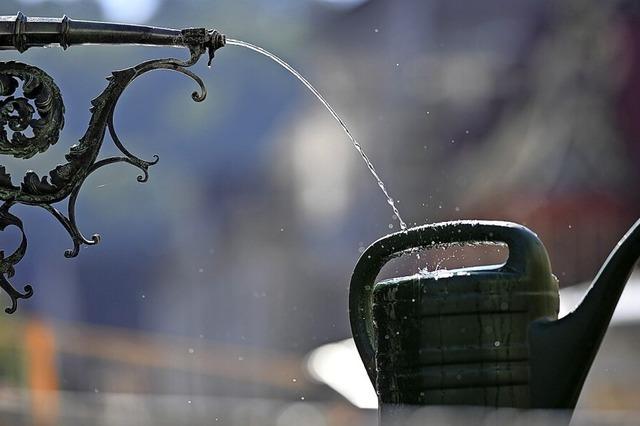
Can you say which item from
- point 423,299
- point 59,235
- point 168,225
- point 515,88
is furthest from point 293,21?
point 423,299

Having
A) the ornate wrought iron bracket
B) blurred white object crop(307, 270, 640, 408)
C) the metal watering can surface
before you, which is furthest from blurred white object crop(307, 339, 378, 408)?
the metal watering can surface

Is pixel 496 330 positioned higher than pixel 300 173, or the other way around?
pixel 300 173

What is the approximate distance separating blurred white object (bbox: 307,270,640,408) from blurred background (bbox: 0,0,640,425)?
1.48 feet

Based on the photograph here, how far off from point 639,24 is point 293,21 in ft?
30.7

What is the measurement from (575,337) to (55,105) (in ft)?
2.94

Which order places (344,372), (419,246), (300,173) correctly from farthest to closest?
1. (300,173)
2. (344,372)
3. (419,246)

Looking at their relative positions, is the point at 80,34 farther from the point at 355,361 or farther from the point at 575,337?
the point at 355,361

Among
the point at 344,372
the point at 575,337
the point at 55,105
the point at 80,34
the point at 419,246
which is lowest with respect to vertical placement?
the point at 344,372

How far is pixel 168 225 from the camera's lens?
23297 mm

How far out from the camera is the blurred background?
16.0 meters

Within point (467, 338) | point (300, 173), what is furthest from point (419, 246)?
point (300, 173)

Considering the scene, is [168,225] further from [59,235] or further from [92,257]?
[59,235]

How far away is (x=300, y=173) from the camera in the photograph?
72.1 ft

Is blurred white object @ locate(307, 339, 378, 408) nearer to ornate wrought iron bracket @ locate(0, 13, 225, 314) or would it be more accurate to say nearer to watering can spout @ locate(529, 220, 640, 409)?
ornate wrought iron bracket @ locate(0, 13, 225, 314)
